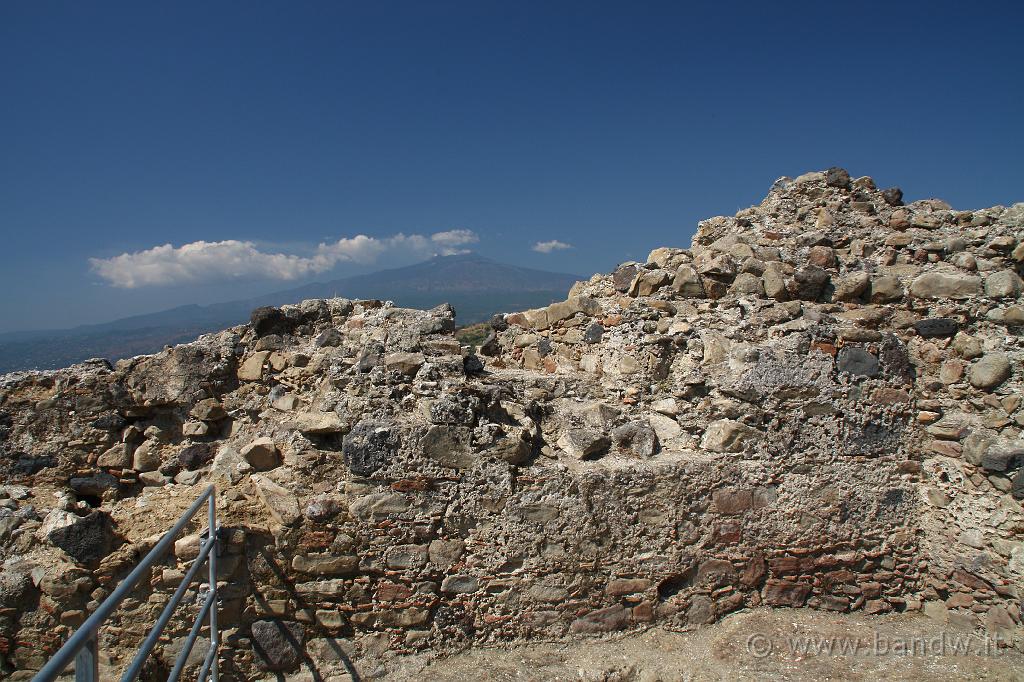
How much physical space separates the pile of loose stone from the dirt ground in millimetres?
160

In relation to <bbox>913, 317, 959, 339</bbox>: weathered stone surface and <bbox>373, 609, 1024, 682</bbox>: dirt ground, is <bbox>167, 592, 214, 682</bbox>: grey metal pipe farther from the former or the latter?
<bbox>913, 317, 959, 339</bbox>: weathered stone surface

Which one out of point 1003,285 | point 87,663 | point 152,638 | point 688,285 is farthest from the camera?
point 688,285

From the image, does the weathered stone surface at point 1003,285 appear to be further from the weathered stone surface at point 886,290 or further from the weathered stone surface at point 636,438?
the weathered stone surface at point 636,438

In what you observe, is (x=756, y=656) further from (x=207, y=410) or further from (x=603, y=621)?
(x=207, y=410)

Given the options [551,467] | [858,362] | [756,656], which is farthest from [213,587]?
[858,362]

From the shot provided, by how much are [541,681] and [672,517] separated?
1.85 metres

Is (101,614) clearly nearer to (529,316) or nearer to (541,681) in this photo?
(541,681)

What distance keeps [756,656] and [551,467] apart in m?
2.55

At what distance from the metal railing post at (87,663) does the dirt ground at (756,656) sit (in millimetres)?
3169

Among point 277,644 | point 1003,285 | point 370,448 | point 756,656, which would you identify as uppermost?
point 1003,285

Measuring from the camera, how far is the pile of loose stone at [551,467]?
4.73 metres

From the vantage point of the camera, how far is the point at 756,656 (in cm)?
504

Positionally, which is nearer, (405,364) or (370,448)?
(370,448)

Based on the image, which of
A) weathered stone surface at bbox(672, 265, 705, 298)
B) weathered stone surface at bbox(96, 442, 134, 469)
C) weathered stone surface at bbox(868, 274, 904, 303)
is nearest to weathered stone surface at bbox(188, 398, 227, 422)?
weathered stone surface at bbox(96, 442, 134, 469)
